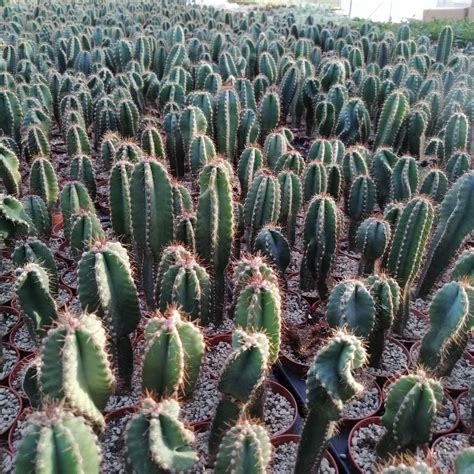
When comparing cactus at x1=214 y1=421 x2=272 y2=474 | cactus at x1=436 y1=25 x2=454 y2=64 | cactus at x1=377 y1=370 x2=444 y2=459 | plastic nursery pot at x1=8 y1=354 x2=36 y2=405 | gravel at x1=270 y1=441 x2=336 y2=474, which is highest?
cactus at x1=436 y1=25 x2=454 y2=64

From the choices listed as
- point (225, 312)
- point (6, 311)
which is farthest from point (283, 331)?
point (6, 311)

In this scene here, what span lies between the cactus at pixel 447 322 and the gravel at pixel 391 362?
329mm

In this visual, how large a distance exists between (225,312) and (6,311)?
1.41 m

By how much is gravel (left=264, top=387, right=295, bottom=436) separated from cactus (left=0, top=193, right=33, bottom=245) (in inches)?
69.9

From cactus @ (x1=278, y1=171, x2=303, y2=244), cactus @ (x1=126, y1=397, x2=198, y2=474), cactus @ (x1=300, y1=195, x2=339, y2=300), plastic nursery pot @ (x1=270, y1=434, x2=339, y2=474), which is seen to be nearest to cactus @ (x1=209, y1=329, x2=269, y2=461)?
cactus @ (x1=126, y1=397, x2=198, y2=474)

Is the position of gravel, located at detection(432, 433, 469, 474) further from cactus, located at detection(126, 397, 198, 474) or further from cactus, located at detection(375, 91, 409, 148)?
cactus, located at detection(375, 91, 409, 148)

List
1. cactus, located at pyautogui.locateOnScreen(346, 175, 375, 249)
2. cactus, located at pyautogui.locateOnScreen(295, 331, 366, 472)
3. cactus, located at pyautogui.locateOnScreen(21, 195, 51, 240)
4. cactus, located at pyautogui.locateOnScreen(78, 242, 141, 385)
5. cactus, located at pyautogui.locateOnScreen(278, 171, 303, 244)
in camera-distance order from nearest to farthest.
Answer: cactus, located at pyautogui.locateOnScreen(295, 331, 366, 472) → cactus, located at pyautogui.locateOnScreen(78, 242, 141, 385) → cactus, located at pyautogui.locateOnScreen(21, 195, 51, 240) → cactus, located at pyautogui.locateOnScreen(278, 171, 303, 244) → cactus, located at pyautogui.locateOnScreen(346, 175, 375, 249)

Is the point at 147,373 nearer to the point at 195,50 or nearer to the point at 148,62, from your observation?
the point at 148,62

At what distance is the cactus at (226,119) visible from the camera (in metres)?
4.84

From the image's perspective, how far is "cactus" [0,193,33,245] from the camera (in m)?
3.25

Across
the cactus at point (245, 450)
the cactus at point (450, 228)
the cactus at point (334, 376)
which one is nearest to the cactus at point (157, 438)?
the cactus at point (245, 450)

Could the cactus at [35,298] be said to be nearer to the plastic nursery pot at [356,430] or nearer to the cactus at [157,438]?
the cactus at [157,438]

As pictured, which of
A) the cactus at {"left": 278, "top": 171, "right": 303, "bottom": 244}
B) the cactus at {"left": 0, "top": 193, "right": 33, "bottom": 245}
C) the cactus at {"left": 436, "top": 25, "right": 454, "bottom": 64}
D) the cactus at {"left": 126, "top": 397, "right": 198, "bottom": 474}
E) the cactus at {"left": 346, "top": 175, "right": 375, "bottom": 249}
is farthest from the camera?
the cactus at {"left": 436, "top": 25, "right": 454, "bottom": 64}

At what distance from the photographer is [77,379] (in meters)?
1.88
